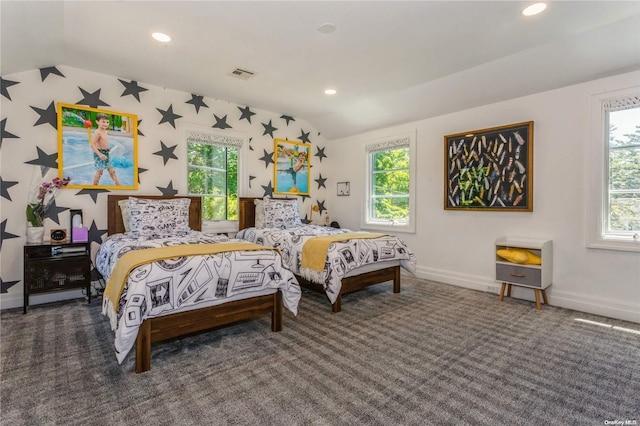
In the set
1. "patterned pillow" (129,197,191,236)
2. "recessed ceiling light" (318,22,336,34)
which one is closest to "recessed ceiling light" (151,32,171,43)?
"recessed ceiling light" (318,22,336,34)

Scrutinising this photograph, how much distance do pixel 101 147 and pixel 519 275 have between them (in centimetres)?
493

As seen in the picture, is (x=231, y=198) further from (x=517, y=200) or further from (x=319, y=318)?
(x=517, y=200)

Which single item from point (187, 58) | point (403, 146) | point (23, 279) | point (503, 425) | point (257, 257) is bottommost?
point (503, 425)

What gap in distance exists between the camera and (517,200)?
12.3ft

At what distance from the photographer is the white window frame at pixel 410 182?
486 centimetres

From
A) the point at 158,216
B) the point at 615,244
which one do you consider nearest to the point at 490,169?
the point at 615,244

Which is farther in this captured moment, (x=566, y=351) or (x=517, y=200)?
(x=517, y=200)

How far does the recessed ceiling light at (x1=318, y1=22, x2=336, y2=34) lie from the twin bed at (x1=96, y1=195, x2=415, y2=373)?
1.91m

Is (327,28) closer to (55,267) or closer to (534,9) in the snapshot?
(534,9)

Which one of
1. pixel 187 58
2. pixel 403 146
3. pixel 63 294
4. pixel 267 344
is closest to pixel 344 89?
pixel 403 146

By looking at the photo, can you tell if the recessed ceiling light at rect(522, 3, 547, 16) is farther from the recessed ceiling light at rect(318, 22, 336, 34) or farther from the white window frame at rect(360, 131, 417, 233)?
the white window frame at rect(360, 131, 417, 233)

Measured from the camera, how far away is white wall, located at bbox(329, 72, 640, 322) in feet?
10.3

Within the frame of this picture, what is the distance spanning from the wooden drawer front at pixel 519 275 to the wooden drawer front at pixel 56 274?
174 inches

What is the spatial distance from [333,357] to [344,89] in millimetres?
3273
